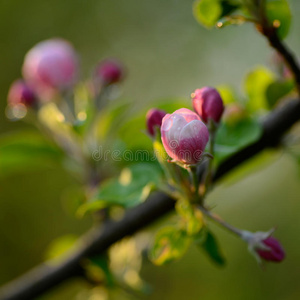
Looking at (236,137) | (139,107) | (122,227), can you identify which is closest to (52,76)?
(122,227)

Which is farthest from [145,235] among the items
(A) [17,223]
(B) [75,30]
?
(B) [75,30]

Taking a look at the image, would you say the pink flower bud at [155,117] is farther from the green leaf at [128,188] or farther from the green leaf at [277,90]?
the green leaf at [277,90]

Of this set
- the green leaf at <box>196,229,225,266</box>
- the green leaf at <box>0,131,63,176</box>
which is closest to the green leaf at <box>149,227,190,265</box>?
the green leaf at <box>196,229,225,266</box>

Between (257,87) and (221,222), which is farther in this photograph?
(257,87)

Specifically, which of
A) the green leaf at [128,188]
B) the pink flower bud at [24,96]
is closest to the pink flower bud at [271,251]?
the green leaf at [128,188]

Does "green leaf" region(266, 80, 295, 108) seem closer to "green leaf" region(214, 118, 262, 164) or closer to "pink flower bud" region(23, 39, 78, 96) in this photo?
"green leaf" region(214, 118, 262, 164)

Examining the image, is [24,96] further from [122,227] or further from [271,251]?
[271,251]


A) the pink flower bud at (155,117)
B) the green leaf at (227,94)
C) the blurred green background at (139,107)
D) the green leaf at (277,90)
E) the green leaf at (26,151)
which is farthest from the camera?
the blurred green background at (139,107)
